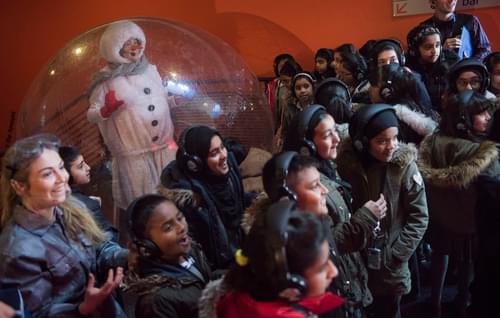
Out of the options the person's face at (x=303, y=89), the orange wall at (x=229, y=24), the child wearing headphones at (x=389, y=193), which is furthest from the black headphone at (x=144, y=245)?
the orange wall at (x=229, y=24)

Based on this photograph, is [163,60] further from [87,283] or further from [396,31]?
[396,31]

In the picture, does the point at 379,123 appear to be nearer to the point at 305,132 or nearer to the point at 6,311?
the point at 305,132

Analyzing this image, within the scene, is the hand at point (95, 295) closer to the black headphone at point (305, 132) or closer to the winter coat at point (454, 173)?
the black headphone at point (305, 132)

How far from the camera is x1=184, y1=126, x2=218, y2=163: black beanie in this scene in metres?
2.60

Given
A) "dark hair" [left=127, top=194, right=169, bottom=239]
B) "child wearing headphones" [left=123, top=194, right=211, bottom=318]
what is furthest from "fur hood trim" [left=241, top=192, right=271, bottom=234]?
"dark hair" [left=127, top=194, right=169, bottom=239]

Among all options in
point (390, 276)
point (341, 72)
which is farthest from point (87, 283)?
point (341, 72)

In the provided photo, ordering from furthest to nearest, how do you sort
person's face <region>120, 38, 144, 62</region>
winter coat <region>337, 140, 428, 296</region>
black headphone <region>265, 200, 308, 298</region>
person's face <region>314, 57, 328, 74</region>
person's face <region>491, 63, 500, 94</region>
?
person's face <region>314, 57, 328, 74</region> → person's face <region>491, 63, 500, 94</region> → person's face <region>120, 38, 144, 62</region> → winter coat <region>337, 140, 428, 296</region> → black headphone <region>265, 200, 308, 298</region>

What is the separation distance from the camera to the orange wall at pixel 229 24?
5961 millimetres

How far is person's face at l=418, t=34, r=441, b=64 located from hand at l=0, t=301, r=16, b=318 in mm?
3540

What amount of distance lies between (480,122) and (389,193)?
0.77 m

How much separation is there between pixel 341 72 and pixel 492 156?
2.16m

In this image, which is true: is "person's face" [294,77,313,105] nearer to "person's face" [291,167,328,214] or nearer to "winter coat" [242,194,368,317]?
"winter coat" [242,194,368,317]

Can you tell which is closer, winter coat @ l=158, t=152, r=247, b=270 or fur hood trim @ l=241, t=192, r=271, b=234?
fur hood trim @ l=241, t=192, r=271, b=234

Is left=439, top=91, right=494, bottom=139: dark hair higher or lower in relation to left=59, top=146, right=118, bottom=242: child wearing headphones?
higher
